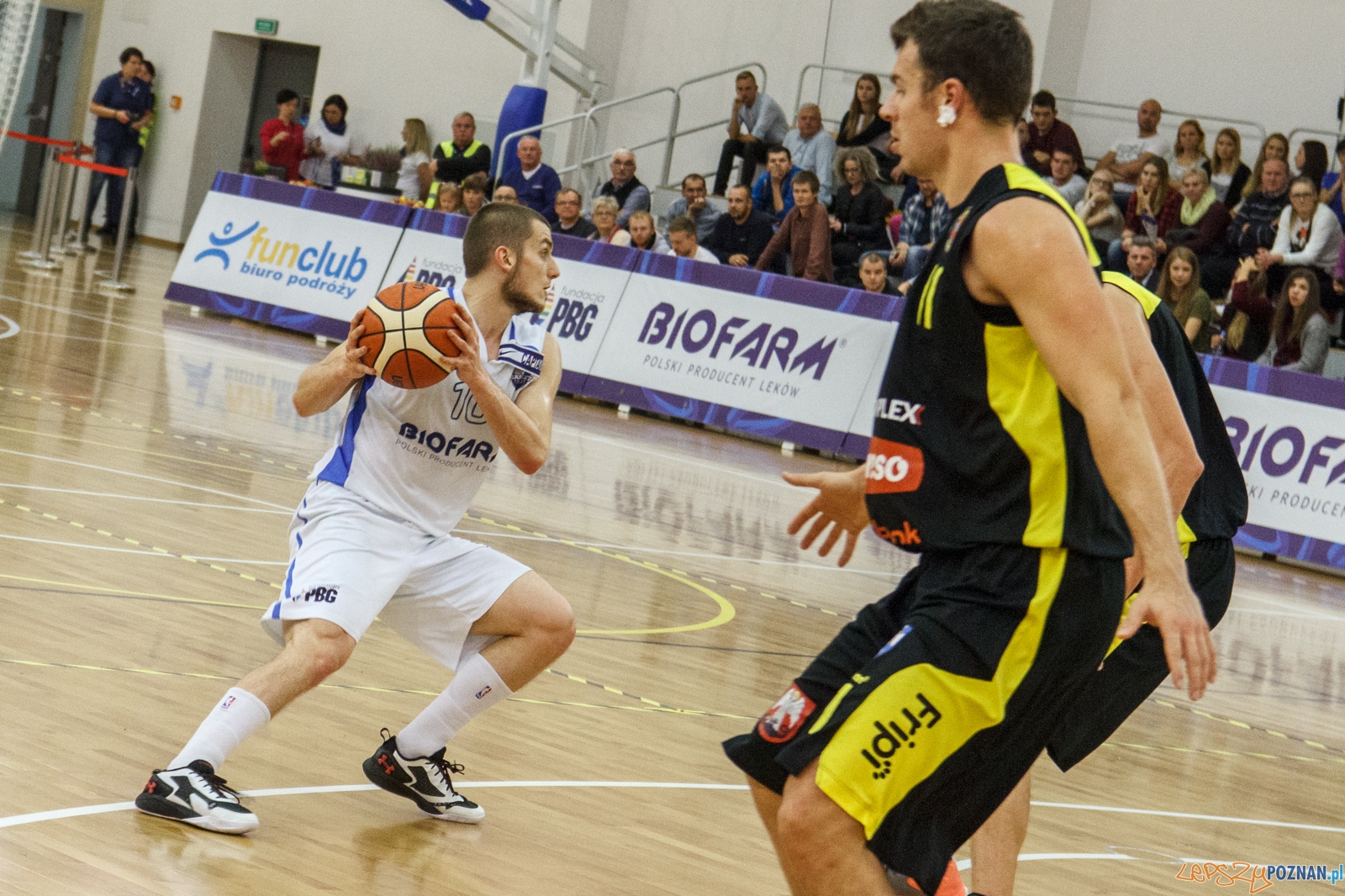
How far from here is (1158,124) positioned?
58.4ft

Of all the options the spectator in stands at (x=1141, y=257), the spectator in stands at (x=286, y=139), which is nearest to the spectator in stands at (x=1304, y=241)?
the spectator in stands at (x=1141, y=257)

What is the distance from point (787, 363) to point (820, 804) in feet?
37.3

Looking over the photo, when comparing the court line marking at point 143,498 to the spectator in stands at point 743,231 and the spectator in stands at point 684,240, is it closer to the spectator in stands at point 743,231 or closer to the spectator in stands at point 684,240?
the spectator in stands at point 684,240

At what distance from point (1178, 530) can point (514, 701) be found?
2332 mm

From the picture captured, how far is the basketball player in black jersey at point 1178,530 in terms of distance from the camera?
3.34 meters

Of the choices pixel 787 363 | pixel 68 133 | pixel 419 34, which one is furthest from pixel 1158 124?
pixel 68 133

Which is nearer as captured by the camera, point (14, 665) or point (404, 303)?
point (404, 303)

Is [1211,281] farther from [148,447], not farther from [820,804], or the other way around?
[820,804]

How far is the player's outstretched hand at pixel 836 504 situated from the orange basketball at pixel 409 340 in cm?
120

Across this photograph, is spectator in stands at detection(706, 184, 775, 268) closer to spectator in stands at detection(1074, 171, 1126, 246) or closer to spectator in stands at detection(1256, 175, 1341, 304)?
spectator in stands at detection(1074, 171, 1126, 246)

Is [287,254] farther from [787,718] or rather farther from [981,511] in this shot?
[981,511]

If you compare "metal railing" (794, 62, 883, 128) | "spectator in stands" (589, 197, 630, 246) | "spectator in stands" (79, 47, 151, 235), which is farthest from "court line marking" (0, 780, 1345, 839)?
"spectator in stands" (79, 47, 151, 235)

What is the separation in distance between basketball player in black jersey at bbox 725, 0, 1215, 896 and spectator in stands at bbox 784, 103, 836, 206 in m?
14.3

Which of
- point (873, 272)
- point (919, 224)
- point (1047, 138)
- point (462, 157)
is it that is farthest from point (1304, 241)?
point (462, 157)
